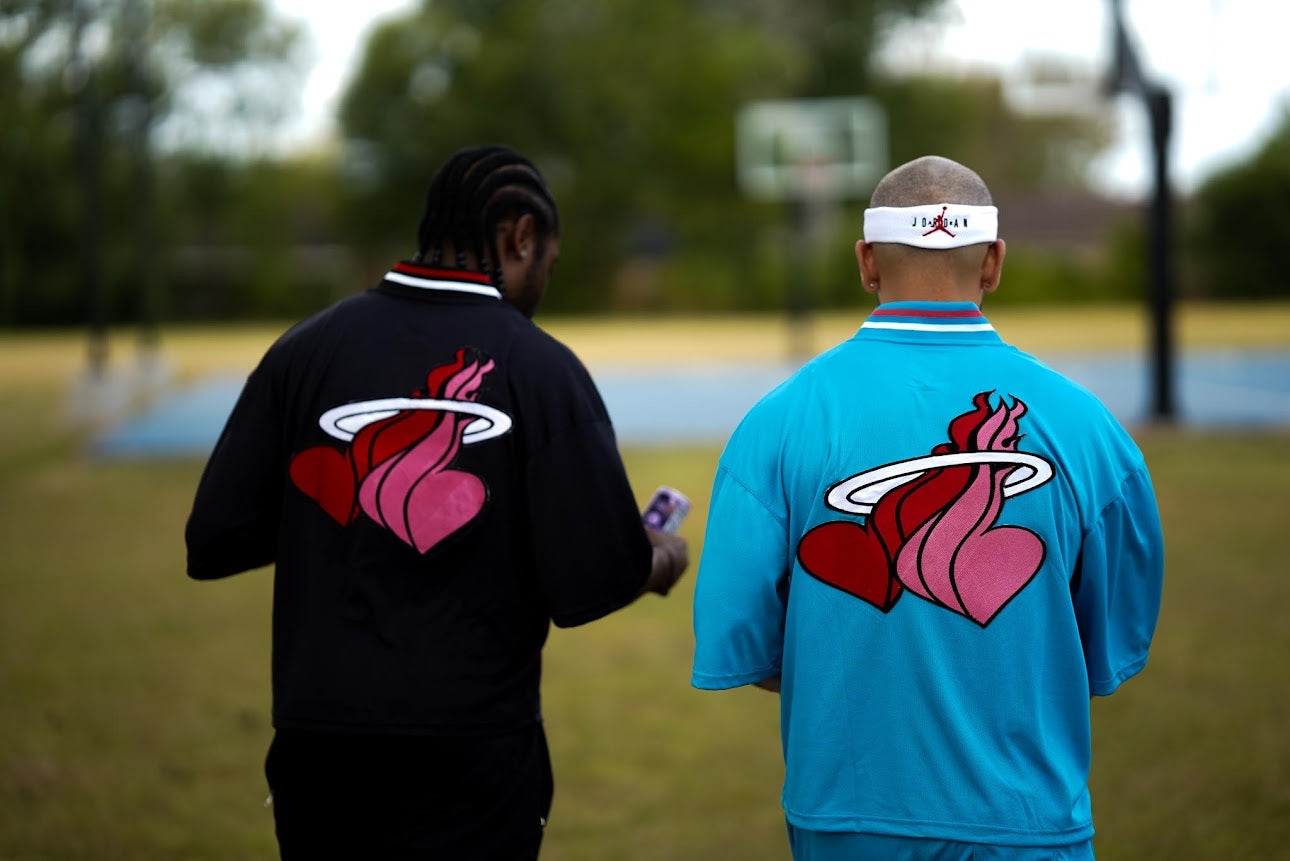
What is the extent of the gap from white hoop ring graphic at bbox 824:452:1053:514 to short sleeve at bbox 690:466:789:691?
0.46ft

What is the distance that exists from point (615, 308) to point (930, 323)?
49835mm

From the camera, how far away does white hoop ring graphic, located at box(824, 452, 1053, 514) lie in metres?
2.37

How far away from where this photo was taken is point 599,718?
6352 millimetres

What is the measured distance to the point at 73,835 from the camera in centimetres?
495

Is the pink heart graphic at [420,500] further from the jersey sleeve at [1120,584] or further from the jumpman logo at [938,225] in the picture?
the jersey sleeve at [1120,584]

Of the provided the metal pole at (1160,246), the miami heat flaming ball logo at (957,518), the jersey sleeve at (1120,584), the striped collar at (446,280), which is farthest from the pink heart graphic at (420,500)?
the metal pole at (1160,246)

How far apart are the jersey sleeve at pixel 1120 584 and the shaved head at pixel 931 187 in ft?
1.78

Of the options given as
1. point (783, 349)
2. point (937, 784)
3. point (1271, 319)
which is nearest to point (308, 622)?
point (937, 784)

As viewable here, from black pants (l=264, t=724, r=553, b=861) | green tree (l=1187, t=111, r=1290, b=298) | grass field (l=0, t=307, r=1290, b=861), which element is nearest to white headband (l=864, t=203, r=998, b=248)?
black pants (l=264, t=724, r=553, b=861)

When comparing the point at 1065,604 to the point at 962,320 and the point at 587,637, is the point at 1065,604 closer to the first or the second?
the point at 962,320

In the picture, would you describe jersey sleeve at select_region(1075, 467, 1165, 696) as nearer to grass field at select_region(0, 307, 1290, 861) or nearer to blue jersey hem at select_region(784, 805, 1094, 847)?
blue jersey hem at select_region(784, 805, 1094, 847)

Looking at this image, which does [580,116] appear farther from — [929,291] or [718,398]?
[929,291]

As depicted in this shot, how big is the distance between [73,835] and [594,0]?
54055mm

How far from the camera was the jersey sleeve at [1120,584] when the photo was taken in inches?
98.2
